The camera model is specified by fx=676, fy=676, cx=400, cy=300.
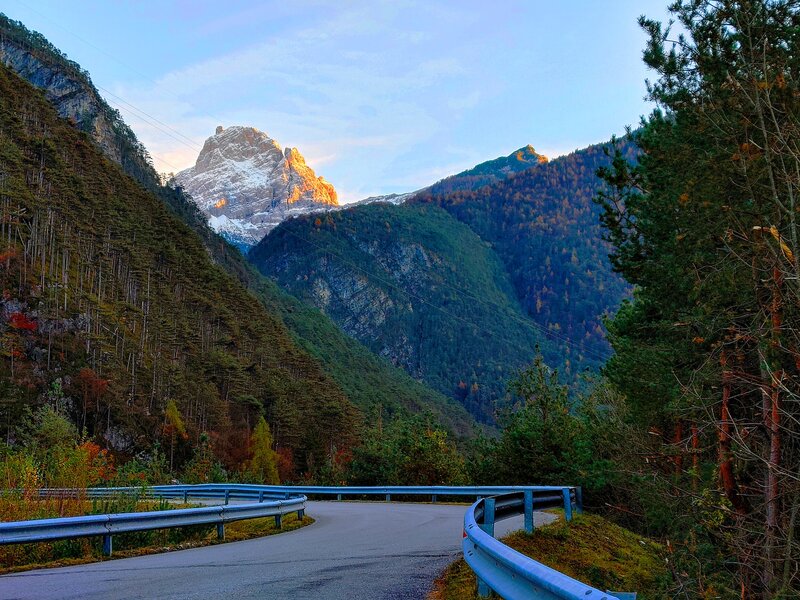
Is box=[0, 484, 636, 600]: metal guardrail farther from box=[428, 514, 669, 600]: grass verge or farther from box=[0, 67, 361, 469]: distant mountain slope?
box=[0, 67, 361, 469]: distant mountain slope

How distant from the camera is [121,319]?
9069 cm

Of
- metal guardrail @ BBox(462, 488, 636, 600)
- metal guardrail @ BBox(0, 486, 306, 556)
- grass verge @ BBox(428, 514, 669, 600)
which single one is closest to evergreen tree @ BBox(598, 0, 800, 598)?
grass verge @ BBox(428, 514, 669, 600)

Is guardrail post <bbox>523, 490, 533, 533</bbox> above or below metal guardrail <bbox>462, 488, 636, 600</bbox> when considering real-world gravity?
below

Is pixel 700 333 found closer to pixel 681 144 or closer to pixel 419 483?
pixel 681 144

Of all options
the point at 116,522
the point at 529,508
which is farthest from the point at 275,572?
the point at 529,508

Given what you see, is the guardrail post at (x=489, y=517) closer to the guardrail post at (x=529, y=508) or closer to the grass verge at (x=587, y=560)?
the grass verge at (x=587, y=560)

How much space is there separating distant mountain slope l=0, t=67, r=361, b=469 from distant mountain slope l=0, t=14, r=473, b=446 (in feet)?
90.8

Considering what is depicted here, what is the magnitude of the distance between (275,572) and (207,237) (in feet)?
568

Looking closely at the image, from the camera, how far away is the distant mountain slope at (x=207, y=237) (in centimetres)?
16150

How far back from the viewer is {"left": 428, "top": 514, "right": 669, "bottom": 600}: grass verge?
26.1 feet

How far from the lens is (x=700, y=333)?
10.2 metres

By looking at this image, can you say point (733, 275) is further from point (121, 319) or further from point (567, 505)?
point (121, 319)

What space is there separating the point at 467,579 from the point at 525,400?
74.0 ft

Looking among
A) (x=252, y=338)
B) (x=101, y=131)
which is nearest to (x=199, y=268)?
(x=252, y=338)
